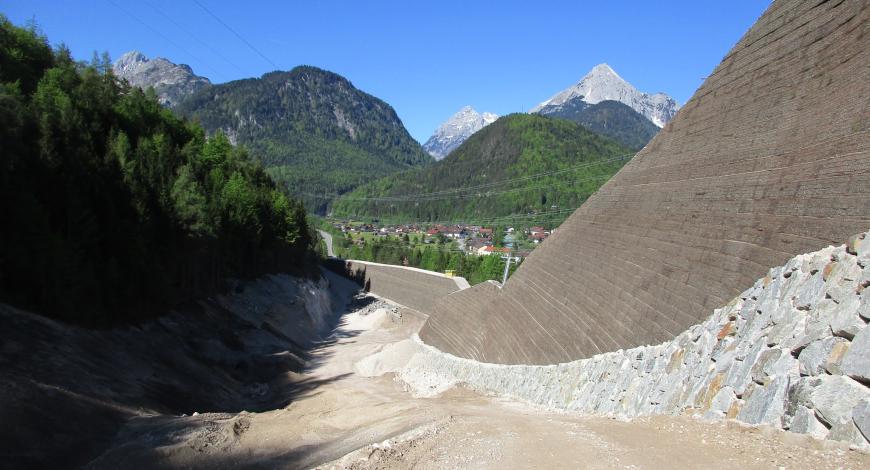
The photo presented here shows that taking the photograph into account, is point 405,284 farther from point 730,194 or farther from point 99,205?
point 730,194

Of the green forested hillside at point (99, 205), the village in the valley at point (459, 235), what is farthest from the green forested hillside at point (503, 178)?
the green forested hillside at point (99, 205)

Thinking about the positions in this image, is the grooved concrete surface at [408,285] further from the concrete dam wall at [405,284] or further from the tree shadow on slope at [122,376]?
the tree shadow on slope at [122,376]

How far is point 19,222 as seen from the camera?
18.4 meters

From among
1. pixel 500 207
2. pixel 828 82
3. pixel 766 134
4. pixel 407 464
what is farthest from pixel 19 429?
pixel 500 207

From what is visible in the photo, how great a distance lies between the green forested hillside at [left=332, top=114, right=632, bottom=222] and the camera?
106 meters

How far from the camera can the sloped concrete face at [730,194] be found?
23.5ft

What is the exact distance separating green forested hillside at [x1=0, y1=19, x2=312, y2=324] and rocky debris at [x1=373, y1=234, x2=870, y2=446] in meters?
19.1

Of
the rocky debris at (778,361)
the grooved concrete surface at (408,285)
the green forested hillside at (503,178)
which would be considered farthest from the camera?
the green forested hillside at (503,178)

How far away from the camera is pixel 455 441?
7.93 metres

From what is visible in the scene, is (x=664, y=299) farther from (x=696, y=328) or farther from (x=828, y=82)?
(x=828, y=82)

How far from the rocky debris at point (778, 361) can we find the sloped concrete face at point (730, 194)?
635 millimetres

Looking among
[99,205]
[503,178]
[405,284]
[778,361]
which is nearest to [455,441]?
[778,361]

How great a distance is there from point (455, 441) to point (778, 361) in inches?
173

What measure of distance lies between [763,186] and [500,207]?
9943cm
